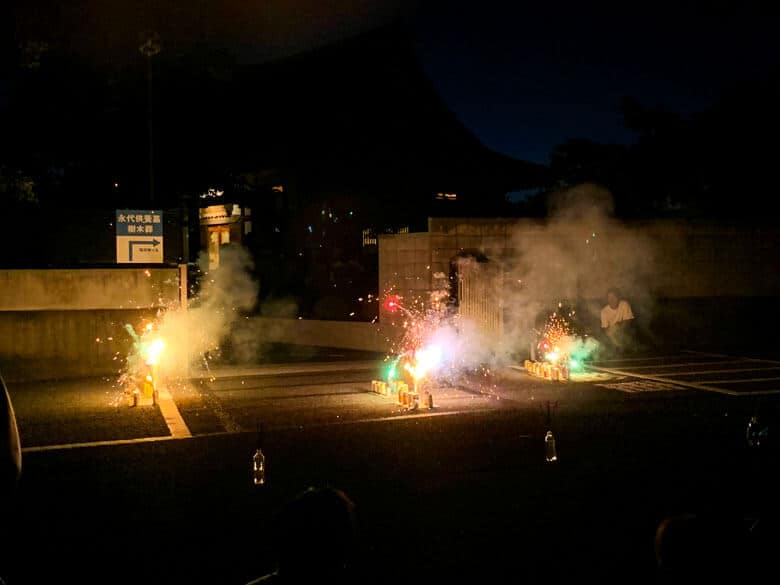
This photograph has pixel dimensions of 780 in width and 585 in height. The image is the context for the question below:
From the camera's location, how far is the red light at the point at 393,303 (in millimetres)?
17516

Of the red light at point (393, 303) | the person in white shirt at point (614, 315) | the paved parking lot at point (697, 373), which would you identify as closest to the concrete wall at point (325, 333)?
the red light at point (393, 303)

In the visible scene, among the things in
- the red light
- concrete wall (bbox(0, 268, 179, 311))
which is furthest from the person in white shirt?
concrete wall (bbox(0, 268, 179, 311))

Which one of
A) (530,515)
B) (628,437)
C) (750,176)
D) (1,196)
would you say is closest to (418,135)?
(750,176)

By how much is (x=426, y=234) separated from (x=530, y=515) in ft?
35.1

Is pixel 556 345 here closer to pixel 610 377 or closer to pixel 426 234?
pixel 610 377

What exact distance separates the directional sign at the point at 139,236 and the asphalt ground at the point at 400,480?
3.43 meters

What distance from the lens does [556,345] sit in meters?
14.2

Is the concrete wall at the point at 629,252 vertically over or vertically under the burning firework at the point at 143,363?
over

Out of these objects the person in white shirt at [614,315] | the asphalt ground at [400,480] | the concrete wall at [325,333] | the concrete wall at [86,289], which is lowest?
the asphalt ground at [400,480]

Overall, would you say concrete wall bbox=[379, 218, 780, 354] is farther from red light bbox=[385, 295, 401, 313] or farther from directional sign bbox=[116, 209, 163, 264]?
directional sign bbox=[116, 209, 163, 264]

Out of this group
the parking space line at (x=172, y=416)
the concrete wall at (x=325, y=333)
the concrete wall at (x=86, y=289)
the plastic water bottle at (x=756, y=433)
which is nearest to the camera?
the plastic water bottle at (x=756, y=433)

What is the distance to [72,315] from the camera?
15078mm

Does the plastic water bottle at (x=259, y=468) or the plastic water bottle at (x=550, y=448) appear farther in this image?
the plastic water bottle at (x=550, y=448)

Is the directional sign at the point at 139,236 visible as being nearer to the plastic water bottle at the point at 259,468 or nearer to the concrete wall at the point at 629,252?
the concrete wall at the point at 629,252
